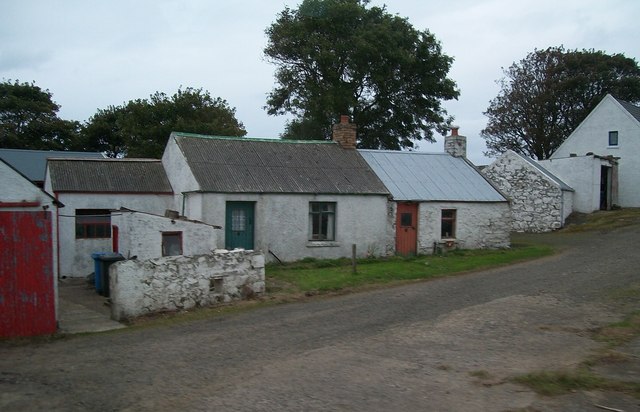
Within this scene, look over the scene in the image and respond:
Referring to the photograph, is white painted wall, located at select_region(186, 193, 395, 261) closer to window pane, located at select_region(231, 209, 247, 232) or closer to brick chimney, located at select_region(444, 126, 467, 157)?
window pane, located at select_region(231, 209, 247, 232)

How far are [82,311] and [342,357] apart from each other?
7828mm

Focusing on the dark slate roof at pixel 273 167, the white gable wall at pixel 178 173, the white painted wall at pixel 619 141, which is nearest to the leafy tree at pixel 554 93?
the white painted wall at pixel 619 141

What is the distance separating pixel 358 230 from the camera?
21578 mm

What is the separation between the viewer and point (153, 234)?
16.2 meters

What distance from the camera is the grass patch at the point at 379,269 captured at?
640 inches

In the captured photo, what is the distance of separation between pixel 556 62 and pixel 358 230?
34306 mm

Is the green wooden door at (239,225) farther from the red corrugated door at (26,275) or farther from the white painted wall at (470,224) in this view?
the red corrugated door at (26,275)

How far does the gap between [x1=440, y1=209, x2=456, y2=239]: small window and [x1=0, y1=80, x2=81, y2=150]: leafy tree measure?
3634cm

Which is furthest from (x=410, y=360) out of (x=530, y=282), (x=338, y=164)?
(x=338, y=164)

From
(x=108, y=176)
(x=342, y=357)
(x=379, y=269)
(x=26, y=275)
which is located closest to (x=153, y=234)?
(x=26, y=275)

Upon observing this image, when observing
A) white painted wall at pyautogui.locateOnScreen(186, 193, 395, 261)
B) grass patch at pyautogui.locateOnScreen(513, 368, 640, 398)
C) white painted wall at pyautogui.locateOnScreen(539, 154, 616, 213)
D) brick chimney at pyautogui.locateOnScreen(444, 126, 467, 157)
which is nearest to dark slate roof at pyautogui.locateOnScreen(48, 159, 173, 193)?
white painted wall at pyautogui.locateOnScreen(186, 193, 395, 261)

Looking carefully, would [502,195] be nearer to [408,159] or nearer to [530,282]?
[408,159]

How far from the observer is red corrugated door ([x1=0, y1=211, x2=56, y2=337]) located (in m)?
10.4

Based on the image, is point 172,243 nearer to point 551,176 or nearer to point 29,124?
point 551,176
